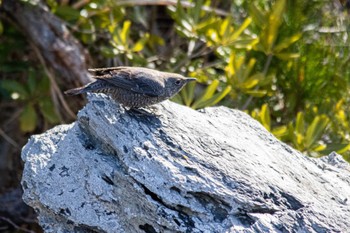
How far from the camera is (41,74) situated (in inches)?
253

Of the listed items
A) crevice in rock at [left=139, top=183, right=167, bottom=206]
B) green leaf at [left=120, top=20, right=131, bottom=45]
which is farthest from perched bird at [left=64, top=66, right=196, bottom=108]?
green leaf at [left=120, top=20, right=131, bottom=45]

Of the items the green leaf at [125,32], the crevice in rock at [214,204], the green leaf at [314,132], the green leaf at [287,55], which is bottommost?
the crevice in rock at [214,204]

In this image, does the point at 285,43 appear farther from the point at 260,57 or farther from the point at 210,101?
the point at 210,101

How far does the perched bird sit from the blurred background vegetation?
128cm

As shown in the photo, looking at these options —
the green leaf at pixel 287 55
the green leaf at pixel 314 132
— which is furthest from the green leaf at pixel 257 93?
the green leaf at pixel 314 132

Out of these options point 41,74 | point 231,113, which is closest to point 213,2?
point 41,74

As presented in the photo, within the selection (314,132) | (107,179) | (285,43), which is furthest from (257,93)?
(107,179)

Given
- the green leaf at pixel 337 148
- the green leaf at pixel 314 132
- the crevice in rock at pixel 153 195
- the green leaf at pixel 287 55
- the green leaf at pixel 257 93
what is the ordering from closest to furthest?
the crevice in rock at pixel 153 195 → the green leaf at pixel 337 148 → the green leaf at pixel 314 132 → the green leaf at pixel 257 93 → the green leaf at pixel 287 55

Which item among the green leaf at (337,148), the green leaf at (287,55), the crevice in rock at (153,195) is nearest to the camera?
the crevice in rock at (153,195)

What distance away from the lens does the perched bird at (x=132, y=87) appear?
3775 millimetres

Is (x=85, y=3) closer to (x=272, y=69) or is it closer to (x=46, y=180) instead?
(x=272, y=69)

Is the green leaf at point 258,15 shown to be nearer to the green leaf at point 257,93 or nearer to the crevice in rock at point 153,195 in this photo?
the green leaf at point 257,93

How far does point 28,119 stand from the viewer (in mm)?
6207

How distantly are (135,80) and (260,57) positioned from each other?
2.31m
